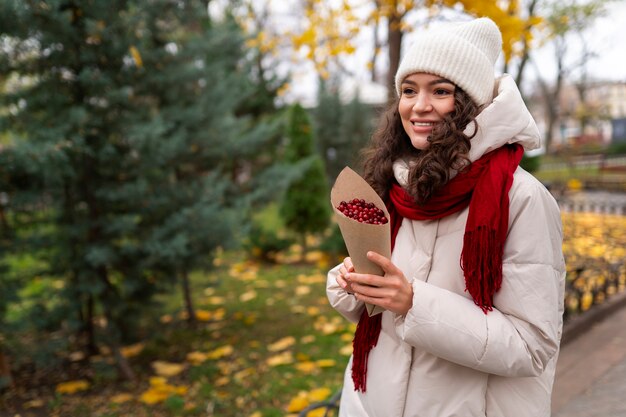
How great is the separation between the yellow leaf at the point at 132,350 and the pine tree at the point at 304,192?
395 centimetres

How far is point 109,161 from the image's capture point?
373cm

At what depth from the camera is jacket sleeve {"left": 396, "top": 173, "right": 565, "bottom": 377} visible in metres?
1.25

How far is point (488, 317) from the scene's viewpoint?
127cm

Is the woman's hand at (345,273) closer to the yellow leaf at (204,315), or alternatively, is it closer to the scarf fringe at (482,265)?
the scarf fringe at (482,265)

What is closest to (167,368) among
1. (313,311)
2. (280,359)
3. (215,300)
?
(280,359)

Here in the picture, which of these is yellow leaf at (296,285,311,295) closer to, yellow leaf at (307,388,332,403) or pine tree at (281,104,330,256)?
pine tree at (281,104,330,256)

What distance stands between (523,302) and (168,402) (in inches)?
116

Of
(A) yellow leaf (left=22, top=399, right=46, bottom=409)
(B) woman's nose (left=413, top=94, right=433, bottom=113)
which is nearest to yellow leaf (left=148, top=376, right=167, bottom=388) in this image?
(A) yellow leaf (left=22, top=399, right=46, bottom=409)

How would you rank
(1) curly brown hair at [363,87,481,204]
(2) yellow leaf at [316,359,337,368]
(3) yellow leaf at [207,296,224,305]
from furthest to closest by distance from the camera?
(3) yellow leaf at [207,296,224,305]
(2) yellow leaf at [316,359,337,368]
(1) curly brown hair at [363,87,481,204]

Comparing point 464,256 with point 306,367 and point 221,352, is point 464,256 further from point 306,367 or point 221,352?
point 221,352

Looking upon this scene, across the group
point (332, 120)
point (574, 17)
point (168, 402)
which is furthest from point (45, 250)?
point (574, 17)

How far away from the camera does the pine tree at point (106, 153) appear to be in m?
3.34

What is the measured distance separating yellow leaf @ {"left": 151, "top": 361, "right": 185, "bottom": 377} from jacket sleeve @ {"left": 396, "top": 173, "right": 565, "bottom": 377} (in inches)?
127

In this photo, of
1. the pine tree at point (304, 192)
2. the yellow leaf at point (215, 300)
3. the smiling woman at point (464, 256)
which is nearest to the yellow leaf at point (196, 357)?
the yellow leaf at point (215, 300)
